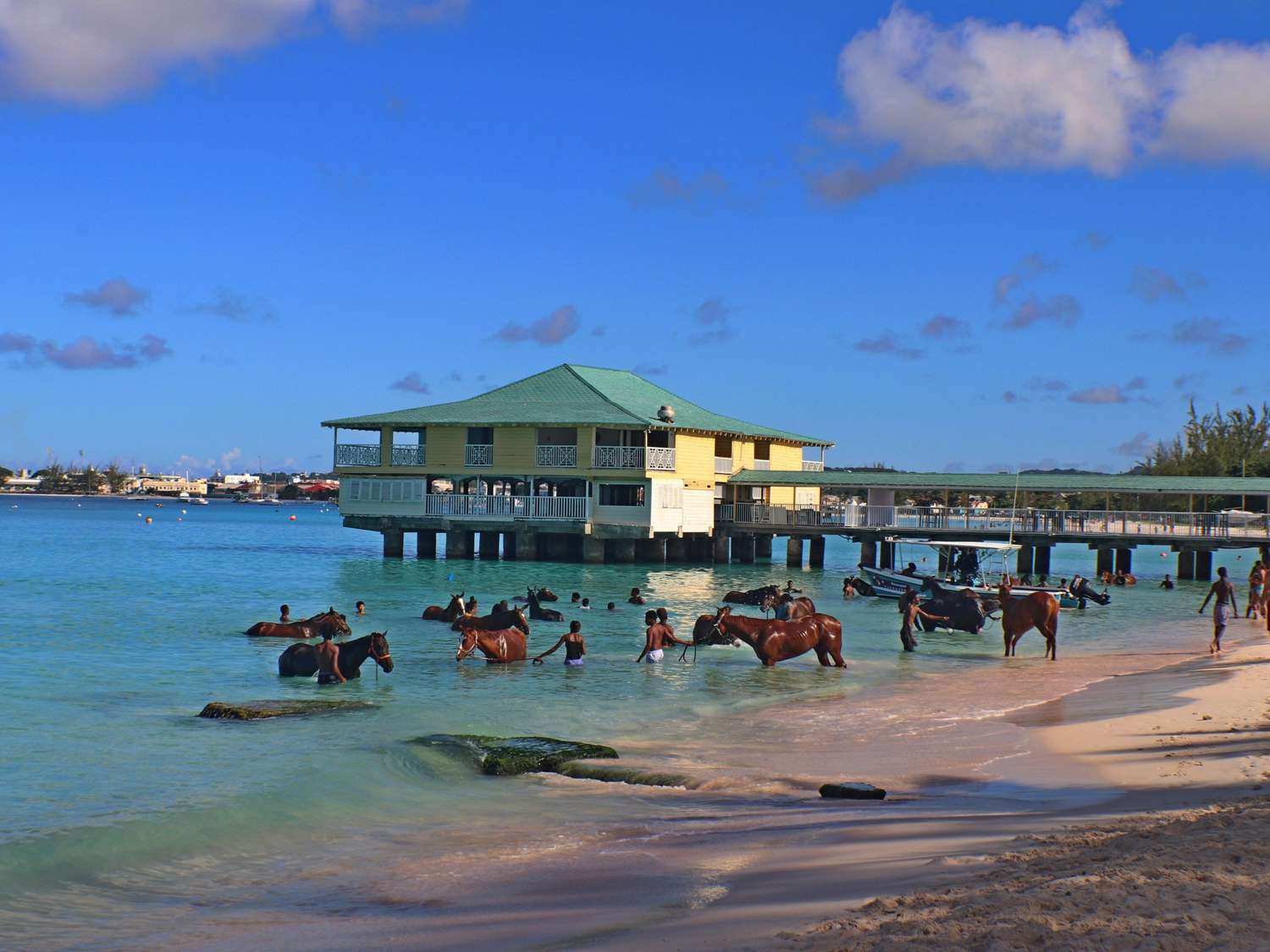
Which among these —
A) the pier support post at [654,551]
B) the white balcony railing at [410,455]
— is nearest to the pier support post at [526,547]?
the pier support post at [654,551]

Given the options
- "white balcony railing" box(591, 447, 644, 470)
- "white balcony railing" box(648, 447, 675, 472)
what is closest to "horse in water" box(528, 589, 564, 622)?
"white balcony railing" box(648, 447, 675, 472)

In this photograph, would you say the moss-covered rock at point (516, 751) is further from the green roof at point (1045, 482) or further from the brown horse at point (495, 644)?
the green roof at point (1045, 482)

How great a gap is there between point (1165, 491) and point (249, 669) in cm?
4108

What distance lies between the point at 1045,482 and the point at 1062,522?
3197mm

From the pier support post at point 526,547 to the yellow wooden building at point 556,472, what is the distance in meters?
0.08

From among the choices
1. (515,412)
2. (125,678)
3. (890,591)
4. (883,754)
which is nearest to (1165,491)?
(890,591)

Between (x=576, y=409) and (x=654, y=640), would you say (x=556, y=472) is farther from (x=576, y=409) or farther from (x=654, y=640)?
(x=654, y=640)

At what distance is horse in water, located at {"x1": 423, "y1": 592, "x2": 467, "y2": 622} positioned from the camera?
91.6 ft

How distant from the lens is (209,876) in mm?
9734

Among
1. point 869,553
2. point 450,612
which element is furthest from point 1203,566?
point 450,612

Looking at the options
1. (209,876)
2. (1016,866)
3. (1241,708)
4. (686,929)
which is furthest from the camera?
(1241,708)

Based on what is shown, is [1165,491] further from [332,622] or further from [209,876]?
[209,876]

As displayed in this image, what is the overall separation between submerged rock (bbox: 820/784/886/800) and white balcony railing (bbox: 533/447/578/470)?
40.5 metres

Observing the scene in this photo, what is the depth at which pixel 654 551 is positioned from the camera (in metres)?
54.0
